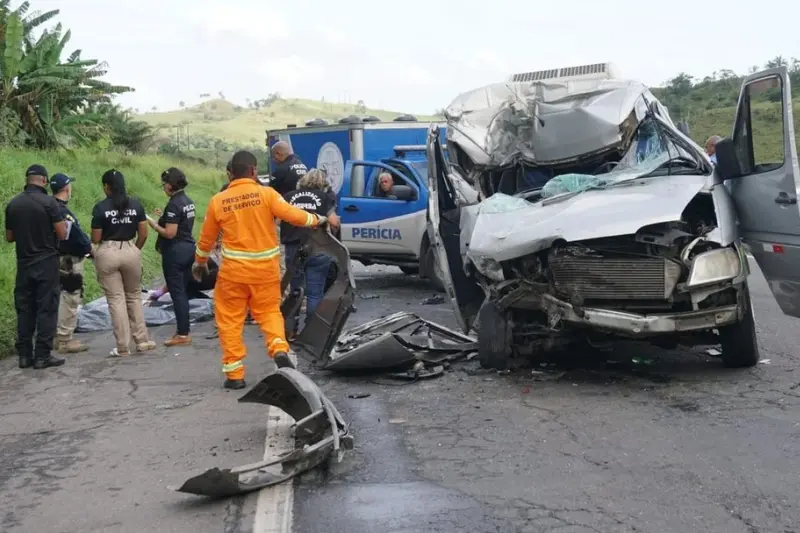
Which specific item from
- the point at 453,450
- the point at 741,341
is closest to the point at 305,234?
the point at 453,450

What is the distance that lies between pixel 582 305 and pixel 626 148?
1754 millimetres

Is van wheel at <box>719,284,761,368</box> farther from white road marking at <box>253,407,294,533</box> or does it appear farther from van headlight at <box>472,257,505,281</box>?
white road marking at <box>253,407,294,533</box>

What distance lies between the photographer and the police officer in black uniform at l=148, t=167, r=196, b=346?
29.9ft

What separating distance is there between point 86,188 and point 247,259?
13247 millimetres

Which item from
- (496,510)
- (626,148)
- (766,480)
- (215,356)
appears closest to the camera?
(496,510)

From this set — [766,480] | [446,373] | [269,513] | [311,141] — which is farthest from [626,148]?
[311,141]

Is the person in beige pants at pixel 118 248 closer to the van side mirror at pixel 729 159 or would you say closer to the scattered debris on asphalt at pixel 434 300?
the scattered debris on asphalt at pixel 434 300

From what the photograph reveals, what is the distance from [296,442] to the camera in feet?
18.1

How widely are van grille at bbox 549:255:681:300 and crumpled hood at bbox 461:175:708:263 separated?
247mm

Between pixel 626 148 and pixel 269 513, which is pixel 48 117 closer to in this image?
pixel 626 148

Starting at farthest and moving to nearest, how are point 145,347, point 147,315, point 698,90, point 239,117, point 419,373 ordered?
point 239,117 < point 698,90 < point 147,315 < point 145,347 < point 419,373

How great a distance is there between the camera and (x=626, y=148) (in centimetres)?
779

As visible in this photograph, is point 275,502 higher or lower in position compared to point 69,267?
lower

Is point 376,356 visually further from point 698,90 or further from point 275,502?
point 698,90
